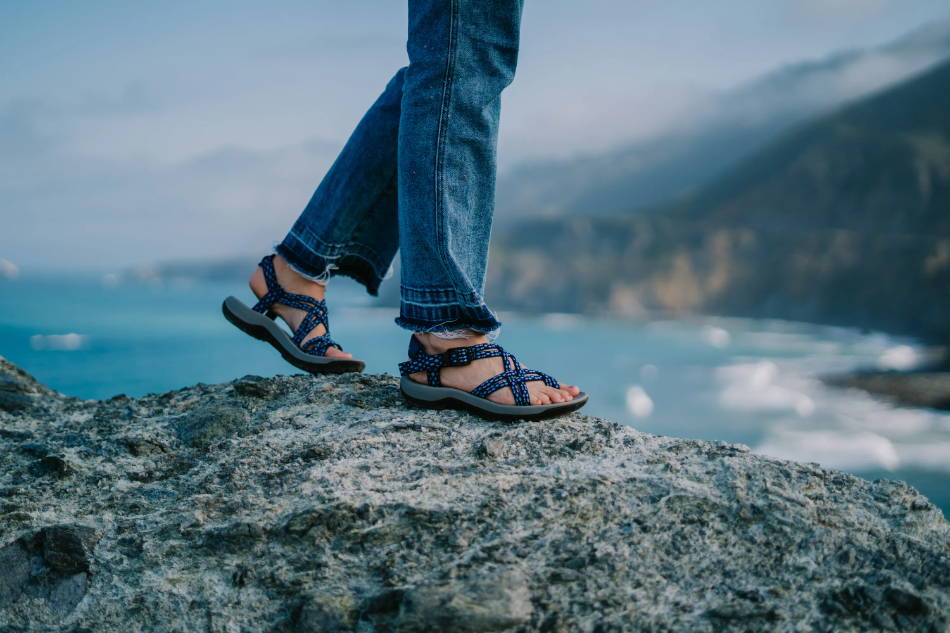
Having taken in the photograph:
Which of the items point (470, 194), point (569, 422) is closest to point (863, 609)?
point (569, 422)

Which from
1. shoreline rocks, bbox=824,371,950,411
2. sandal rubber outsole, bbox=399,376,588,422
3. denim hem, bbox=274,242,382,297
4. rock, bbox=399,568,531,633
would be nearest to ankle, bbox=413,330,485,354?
→ sandal rubber outsole, bbox=399,376,588,422

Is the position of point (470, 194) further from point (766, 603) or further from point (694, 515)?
point (766, 603)

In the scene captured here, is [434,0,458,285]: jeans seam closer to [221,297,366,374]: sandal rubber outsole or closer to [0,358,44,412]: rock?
[221,297,366,374]: sandal rubber outsole

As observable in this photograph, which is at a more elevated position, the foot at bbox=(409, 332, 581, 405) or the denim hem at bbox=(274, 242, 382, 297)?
the denim hem at bbox=(274, 242, 382, 297)

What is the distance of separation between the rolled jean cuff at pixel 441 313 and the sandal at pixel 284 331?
53 centimetres

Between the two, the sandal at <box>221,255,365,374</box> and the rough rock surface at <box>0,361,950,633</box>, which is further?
the sandal at <box>221,255,365,374</box>

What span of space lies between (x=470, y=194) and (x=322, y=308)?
2.53 ft

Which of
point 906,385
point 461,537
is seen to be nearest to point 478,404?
point 461,537

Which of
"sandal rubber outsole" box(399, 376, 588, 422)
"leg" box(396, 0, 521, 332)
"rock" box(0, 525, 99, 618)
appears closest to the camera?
"rock" box(0, 525, 99, 618)

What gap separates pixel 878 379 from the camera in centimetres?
7331

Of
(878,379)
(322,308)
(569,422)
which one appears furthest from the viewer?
(878,379)

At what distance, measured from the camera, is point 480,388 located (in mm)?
1936

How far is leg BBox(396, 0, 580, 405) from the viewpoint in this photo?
1.79 meters

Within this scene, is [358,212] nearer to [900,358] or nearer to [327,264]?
[327,264]
